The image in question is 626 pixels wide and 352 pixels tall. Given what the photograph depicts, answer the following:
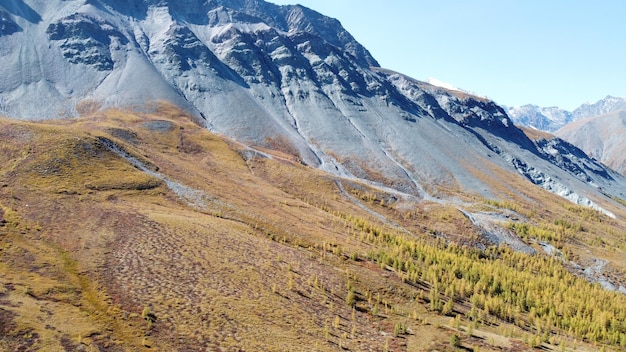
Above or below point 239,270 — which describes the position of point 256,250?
above

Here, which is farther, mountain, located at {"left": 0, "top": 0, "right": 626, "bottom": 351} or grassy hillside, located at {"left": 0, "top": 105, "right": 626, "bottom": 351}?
mountain, located at {"left": 0, "top": 0, "right": 626, "bottom": 351}

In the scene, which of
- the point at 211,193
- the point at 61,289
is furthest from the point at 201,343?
the point at 211,193

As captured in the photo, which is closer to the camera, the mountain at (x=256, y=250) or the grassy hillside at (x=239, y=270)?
the grassy hillside at (x=239, y=270)

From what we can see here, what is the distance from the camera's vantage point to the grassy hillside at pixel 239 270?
31.4 m

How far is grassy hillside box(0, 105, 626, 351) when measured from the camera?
103 feet

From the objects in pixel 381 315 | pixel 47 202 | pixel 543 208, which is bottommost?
pixel 47 202

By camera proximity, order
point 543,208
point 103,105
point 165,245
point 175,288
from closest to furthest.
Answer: point 175,288 < point 165,245 < point 543,208 < point 103,105

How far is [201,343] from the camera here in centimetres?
2906

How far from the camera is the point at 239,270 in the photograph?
43.6 metres

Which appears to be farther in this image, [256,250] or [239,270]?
[256,250]

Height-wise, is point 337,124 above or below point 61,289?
above

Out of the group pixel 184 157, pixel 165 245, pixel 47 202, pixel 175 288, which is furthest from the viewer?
pixel 184 157

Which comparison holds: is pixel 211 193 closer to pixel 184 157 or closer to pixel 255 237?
pixel 255 237

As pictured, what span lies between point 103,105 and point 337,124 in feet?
297
